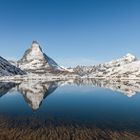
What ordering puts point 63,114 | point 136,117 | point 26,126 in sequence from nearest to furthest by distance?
point 26,126 < point 136,117 < point 63,114

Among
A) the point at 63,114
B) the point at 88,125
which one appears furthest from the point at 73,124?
the point at 63,114

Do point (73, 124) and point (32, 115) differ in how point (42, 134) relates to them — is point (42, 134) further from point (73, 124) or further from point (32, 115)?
point (32, 115)

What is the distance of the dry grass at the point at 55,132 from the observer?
35763 millimetres

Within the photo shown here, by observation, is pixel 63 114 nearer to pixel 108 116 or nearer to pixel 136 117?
pixel 108 116

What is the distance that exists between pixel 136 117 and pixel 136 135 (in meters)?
15.8

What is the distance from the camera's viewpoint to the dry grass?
35763 millimetres

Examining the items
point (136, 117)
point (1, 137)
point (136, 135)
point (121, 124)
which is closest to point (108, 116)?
point (136, 117)

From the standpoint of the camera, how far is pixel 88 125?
146ft

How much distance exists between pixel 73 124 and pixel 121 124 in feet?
26.7

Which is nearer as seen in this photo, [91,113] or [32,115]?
[32,115]

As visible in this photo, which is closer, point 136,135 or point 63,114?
point 136,135

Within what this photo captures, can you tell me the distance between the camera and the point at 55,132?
39219 mm

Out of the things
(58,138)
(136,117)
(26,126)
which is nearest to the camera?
(58,138)

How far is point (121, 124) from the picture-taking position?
4509cm
